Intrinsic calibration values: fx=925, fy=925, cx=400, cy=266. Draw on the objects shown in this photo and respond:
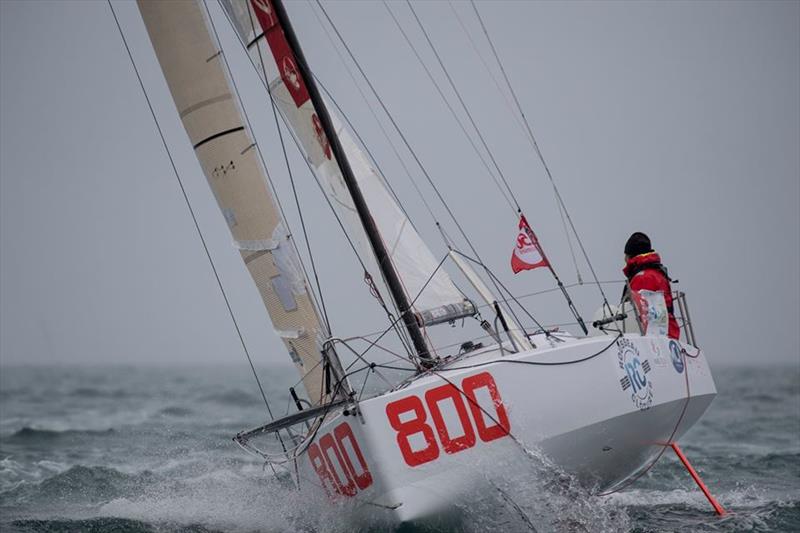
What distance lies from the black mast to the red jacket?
1.61m

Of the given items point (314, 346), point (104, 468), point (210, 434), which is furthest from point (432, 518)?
point (210, 434)

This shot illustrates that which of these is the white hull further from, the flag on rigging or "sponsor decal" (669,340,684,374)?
the flag on rigging

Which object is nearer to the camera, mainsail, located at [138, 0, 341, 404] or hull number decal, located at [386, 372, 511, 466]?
hull number decal, located at [386, 372, 511, 466]

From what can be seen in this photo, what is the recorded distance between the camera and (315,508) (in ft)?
21.2

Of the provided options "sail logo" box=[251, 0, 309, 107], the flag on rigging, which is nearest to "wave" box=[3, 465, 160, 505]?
"sail logo" box=[251, 0, 309, 107]

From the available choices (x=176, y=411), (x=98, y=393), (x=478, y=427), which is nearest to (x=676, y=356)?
(x=478, y=427)

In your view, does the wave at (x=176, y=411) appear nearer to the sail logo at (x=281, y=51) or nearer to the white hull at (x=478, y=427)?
the sail logo at (x=281, y=51)

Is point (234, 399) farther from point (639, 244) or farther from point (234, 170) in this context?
point (639, 244)

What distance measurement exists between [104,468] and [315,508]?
14.3 ft

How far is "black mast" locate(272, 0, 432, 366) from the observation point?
6688 mm

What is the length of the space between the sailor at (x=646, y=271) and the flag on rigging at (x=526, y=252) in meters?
0.72

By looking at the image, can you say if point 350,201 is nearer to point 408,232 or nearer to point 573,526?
point 408,232

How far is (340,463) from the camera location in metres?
5.74

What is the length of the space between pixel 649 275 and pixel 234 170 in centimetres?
325
